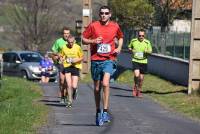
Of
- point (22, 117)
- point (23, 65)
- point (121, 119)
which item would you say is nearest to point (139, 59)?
point (121, 119)

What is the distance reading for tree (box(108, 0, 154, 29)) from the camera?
4331 centimetres

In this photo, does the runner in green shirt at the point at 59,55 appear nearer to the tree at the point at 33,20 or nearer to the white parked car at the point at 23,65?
the white parked car at the point at 23,65

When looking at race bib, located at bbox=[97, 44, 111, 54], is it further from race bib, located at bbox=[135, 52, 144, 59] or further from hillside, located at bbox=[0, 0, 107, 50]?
hillside, located at bbox=[0, 0, 107, 50]

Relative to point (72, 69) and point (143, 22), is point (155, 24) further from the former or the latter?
point (72, 69)

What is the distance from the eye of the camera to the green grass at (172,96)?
15028 mm

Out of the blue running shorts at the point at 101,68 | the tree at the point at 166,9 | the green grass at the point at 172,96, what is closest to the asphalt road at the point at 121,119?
the green grass at the point at 172,96

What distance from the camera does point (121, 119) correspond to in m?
12.9

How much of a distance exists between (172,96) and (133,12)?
2583 centimetres

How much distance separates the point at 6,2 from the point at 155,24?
97.6 feet

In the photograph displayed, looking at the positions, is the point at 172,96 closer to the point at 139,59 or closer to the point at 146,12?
the point at 139,59

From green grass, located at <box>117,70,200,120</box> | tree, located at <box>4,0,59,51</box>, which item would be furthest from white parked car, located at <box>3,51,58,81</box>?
tree, located at <box>4,0,59,51</box>

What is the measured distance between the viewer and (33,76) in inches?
1299

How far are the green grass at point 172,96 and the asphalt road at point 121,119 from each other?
0.36 meters

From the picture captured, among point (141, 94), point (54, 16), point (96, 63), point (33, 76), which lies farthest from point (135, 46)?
point (54, 16)
